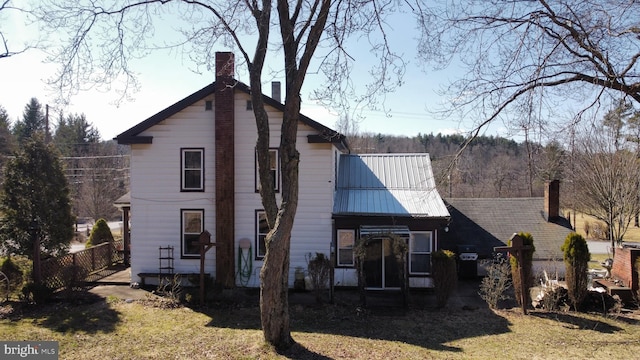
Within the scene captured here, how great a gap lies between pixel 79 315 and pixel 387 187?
10880mm

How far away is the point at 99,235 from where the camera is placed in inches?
698

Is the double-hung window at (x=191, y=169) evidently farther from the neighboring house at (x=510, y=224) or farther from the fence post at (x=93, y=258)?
the neighboring house at (x=510, y=224)

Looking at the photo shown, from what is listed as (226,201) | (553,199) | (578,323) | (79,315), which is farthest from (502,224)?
(79,315)

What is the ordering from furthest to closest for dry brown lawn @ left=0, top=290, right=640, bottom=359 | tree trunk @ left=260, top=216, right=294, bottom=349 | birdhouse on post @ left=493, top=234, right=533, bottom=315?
birdhouse on post @ left=493, top=234, right=533, bottom=315 → dry brown lawn @ left=0, top=290, right=640, bottom=359 → tree trunk @ left=260, top=216, right=294, bottom=349

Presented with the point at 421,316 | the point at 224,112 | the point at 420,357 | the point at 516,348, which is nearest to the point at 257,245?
the point at 224,112

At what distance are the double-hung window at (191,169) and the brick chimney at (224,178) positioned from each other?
0.71 metres

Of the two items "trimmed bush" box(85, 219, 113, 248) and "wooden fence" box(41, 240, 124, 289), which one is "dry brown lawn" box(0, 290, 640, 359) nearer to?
"wooden fence" box(41, 240, 124, 289)

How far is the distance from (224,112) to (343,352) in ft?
29.0

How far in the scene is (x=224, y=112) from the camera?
13.8 metres

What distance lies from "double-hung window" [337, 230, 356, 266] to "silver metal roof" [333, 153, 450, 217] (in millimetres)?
788

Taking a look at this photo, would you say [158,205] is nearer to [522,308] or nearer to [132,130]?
[132,130]

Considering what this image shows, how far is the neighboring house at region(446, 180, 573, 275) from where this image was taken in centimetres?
1634
